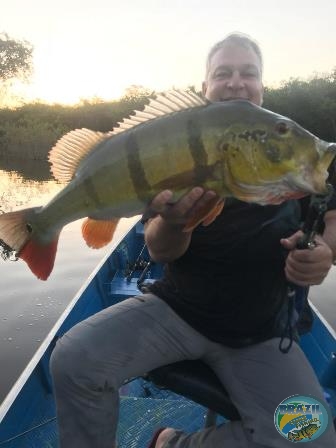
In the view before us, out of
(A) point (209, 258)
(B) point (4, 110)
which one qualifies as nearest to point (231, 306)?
(A) point (209, 258)

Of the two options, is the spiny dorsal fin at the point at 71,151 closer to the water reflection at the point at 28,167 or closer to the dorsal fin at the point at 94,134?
the dorsal fin at the point at 94,134

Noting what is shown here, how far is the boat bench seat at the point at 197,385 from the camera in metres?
1.93

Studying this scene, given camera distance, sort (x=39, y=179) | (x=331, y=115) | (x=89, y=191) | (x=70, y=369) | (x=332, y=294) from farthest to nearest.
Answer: (x=331, y=115) → (x=39, y=179) → (x=332, y=294) → (x=70, y=369) → (x=89, y=191)

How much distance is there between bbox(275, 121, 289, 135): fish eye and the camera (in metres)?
1.53

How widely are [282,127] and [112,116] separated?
103ft

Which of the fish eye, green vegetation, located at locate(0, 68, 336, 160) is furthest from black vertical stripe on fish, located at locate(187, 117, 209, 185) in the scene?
green vegetation, located at locate(0, 68, 336, 160)

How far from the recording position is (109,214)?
1685 millimetres

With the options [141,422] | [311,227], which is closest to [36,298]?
[141,422]

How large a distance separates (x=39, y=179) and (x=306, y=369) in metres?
17.7

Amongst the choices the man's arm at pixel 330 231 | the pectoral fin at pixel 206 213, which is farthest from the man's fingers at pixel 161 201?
the man's arm at pixel 330 231

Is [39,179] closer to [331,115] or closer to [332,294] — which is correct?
[332,294]

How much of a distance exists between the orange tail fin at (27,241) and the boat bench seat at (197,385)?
2.37ft

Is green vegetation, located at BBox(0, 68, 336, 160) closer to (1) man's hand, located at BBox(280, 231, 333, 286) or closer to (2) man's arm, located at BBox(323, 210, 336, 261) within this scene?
(2) man's arm, located at BBox(323, 210, 336, 261)

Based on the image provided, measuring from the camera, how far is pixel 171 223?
6.09ft
